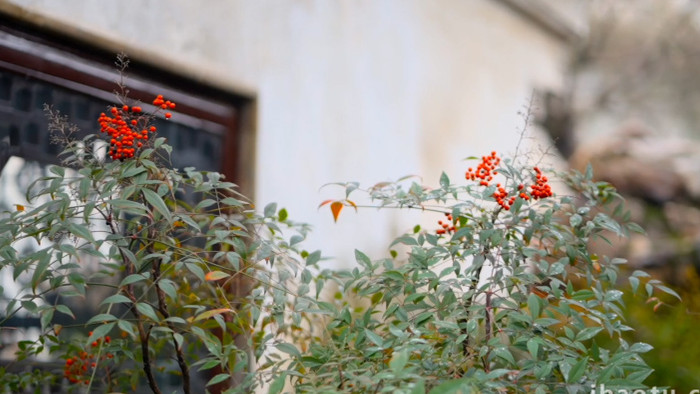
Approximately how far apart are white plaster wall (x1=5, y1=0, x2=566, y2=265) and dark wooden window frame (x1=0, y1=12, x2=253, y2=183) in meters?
0.07

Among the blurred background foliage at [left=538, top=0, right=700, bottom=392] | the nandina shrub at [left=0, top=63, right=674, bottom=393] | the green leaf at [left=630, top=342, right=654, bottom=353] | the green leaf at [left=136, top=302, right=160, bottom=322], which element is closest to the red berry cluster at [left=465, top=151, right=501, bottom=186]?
the nandina shrub at [left=0, top=63, right=674, bottom=393]

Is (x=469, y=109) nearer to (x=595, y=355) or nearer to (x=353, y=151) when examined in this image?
(x=353, y=151)

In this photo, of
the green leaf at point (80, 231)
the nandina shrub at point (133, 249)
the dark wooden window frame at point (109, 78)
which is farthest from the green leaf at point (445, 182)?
the dark wooden window frame at point (109, 78)

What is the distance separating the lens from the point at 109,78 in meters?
2.54

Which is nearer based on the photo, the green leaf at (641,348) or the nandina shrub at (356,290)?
the nandina shrub at (356,290)

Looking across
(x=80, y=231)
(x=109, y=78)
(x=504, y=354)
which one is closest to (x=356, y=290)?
(x=504, y=354)

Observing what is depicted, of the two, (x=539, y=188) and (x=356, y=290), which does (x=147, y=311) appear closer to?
(x=356, y=290)

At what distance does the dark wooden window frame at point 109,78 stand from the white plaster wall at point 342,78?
0.24 ft

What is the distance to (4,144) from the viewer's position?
2.27 m

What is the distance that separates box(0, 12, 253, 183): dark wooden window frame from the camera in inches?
89.6

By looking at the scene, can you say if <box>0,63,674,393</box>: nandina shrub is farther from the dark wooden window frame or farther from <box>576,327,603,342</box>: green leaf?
the dark wooden window frame

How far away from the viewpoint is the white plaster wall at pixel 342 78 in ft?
9.26

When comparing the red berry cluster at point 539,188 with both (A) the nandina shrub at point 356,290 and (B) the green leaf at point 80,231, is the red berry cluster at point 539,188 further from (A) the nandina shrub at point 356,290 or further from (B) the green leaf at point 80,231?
(B) the green leaf at point 80,231

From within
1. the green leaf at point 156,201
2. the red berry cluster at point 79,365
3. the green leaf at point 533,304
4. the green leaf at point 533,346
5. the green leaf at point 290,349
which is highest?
the green leaf at point 156,201
